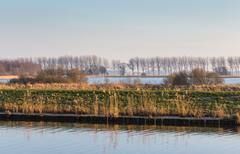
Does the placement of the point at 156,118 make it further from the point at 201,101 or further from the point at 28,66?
the point at 28,66

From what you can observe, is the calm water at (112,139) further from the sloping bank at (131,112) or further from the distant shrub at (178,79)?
the distant shrub at (178,79)

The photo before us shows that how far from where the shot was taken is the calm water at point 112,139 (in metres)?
11.5

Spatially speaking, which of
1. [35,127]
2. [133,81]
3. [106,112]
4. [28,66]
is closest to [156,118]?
[106,112]

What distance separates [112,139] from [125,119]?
3.10 m

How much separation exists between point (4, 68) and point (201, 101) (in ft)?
390

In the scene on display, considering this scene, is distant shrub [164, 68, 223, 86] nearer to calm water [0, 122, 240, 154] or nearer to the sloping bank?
the sloping bank

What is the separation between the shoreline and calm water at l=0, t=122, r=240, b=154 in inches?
18.5

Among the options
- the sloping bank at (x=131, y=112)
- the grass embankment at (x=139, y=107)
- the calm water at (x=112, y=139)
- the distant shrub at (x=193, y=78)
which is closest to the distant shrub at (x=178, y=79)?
the distant shrub at (x=193, y=78)

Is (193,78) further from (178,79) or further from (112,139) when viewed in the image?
(112,139)

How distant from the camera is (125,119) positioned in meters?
16.1

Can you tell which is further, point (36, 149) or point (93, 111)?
point (93, 111)

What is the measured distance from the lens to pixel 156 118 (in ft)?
52.1

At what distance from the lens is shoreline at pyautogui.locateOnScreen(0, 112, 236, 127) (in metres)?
15.4

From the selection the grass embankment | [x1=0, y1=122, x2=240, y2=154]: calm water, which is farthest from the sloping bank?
[x1=0, y1=122, x2=240, y2=154]: calm water
